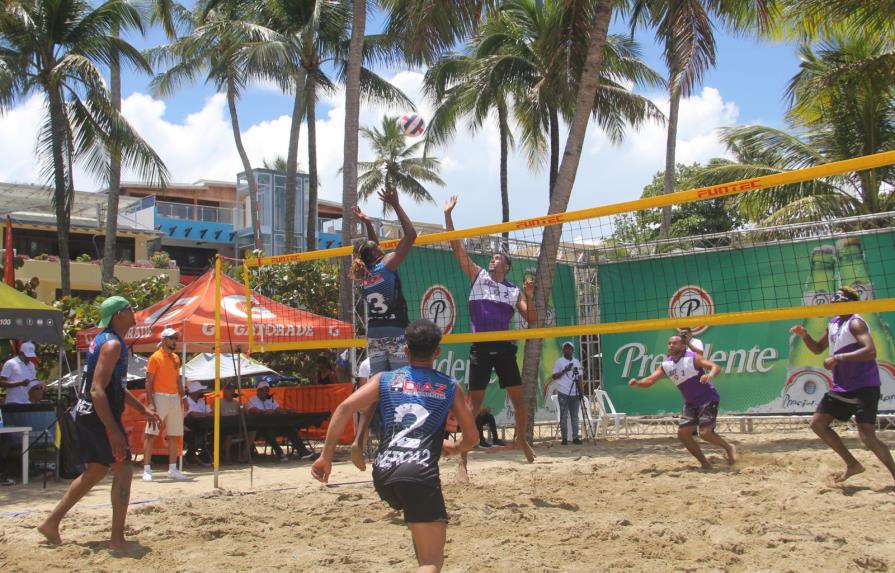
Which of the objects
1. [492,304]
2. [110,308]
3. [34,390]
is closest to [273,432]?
[34,390]

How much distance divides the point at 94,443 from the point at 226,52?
Result: 1903cm

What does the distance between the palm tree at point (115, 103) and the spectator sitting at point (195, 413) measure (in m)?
7.88

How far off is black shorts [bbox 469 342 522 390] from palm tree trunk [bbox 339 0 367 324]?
704cm

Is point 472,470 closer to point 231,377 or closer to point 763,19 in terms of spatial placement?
point 231,377

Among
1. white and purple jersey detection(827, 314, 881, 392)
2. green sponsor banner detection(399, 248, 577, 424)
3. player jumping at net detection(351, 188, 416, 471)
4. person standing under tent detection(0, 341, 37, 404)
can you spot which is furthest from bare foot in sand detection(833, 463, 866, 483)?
A: person standing under tent detection(0, 341, 37, 404)

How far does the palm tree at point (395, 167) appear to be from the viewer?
42219 millimetres

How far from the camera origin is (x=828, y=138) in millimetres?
18656

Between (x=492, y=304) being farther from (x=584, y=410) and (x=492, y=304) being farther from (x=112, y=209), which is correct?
(x=112, y=209)

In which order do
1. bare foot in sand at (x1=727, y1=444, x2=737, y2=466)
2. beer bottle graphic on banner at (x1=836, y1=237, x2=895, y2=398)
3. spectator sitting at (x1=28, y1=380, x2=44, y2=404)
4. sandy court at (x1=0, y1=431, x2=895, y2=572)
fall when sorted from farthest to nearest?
beer bottle graphic on banner at (x1=836, y1=237, x2=895, y2=398) → spectator sitting at (x1=28, y1=380, x2=44, y2=404) → bare foot in sand at (x1=727, y1=444, x2=737, y2=466) → sandy court at (x1=0, y1=431, x2=895, y2=572)

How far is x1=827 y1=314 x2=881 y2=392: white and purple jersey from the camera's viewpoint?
6.96 meters

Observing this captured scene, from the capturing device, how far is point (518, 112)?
22.6 metres

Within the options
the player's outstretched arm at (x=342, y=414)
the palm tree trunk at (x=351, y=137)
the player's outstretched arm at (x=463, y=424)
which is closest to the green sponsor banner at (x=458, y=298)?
the palm tree trunk at (x=351, y=137)

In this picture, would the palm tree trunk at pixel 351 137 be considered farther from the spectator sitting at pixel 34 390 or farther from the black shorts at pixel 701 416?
the black shorts at pixel 701 416

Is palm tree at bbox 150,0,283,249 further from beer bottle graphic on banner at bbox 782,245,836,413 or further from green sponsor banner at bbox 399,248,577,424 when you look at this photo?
beer bottle graphic on banner at bbox 782,245,836,413
